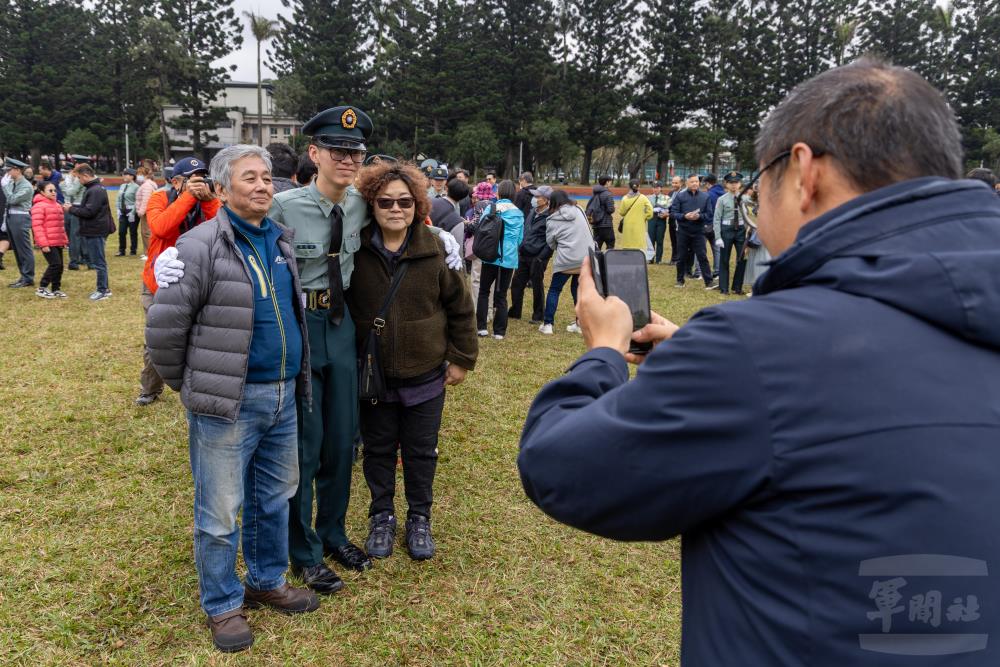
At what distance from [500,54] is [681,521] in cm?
5047

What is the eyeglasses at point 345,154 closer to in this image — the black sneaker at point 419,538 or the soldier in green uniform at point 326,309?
the soldier in green uniform at point 326,309

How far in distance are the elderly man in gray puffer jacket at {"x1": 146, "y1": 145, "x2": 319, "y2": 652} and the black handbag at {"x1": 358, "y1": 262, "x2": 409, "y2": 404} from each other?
407 millimetres

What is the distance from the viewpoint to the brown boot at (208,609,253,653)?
2848 millimetres

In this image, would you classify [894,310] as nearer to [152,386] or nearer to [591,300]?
[591,300]

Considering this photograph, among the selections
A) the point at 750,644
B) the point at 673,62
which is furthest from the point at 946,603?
the point at 673,62

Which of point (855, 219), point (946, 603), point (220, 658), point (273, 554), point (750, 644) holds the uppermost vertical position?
point (855, 219)

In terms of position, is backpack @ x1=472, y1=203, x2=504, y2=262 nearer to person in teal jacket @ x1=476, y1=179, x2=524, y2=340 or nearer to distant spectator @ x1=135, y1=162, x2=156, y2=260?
person in teal jacket @ x1=476, y1=179, x2=524, y2=340

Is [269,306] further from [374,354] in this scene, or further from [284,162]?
[284,162]

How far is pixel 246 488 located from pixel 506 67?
161 ft

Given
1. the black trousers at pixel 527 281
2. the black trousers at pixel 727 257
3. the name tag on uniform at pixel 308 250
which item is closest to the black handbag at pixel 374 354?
the name tag on uniform at pixel 308 250

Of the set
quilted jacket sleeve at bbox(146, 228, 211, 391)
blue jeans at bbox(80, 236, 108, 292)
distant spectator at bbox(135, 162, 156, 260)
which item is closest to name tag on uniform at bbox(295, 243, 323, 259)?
quilted jacket sleeve at bbox(146, 228, 211, 391)

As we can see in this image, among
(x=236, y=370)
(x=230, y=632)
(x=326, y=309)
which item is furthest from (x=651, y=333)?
(x=230, y=632)

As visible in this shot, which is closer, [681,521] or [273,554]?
[681,521]

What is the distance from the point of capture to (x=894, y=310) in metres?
0.89
